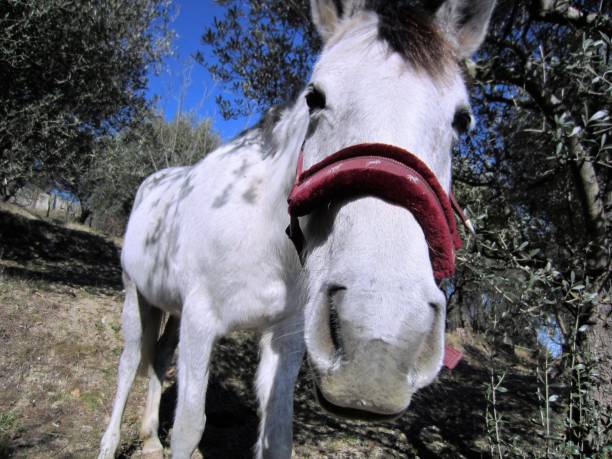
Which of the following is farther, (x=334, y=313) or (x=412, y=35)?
(x=412, y=35)

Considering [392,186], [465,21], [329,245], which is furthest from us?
[465,21]

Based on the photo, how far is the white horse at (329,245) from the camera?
41.1 inches

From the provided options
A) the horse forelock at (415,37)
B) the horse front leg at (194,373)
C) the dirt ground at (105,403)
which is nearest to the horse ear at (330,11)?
the horse forelock at (415,37)

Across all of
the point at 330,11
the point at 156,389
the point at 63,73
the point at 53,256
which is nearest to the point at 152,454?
the point at 156,389

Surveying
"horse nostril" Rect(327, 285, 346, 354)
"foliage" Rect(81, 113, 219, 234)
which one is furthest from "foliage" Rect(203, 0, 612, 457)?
"foliage" Rect(81, 113, 219, 234)

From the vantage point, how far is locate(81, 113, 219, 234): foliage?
28.1 feet

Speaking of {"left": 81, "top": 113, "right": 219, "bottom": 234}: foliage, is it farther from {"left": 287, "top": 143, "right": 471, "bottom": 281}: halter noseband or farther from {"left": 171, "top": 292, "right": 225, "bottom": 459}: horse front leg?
{"left": 287, "top": 143, "right": 471, "bottom": 281}: halter noseband

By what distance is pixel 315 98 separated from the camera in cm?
165

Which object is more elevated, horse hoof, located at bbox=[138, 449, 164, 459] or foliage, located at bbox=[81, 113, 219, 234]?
foliage, located at bbox=[81, 113, 219, 234]

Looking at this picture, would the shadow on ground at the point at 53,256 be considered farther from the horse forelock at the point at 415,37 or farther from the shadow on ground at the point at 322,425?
the horse forelock at the point at 415,37

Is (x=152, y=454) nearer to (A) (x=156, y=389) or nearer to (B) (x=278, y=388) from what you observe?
(A) (x=156, y=389)

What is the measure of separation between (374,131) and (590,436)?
2.10m

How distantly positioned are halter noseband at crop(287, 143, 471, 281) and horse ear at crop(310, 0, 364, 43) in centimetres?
116

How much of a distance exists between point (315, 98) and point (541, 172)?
Answer: 8.91 ft
